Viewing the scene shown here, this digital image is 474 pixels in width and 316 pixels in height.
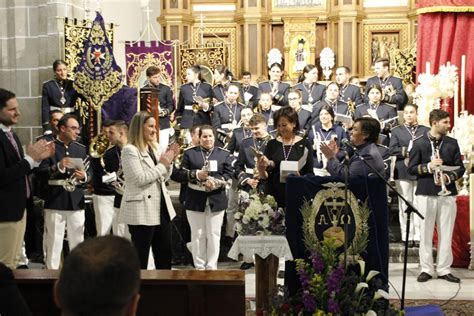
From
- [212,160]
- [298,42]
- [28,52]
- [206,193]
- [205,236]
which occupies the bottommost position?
[205,236]

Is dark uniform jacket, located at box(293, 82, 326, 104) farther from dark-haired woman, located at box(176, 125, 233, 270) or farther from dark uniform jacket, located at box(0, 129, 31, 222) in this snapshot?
dark uniform jacket, located at box(0, 129, 31, 222)

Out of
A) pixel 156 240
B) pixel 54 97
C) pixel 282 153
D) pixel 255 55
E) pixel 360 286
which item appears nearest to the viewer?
pixel 360 286

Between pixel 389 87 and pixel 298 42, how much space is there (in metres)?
4.20

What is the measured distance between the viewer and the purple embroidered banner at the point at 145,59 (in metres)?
12.3

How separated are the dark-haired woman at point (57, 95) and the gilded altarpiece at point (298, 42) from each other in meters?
6.24

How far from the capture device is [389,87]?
11648 millimetres

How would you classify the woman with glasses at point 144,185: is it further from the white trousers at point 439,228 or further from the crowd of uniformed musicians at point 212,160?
the white trousers at point 439,228

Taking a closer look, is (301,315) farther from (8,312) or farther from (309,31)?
(309,31)

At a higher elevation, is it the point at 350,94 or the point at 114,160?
the point at 350,94

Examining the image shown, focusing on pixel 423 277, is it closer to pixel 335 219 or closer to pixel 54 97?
pixel 335 219

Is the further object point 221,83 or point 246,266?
point 221,83

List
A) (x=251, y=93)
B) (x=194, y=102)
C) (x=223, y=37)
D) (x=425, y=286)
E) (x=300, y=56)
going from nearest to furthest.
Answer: (x=425, y=286) → (x=194, y=102) → (x=251, y=93) → (x=300, y=56) → (x=223, y=37)

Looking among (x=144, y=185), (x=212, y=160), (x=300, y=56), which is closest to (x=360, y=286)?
(x=144, y=185)

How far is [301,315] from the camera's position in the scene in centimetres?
493
